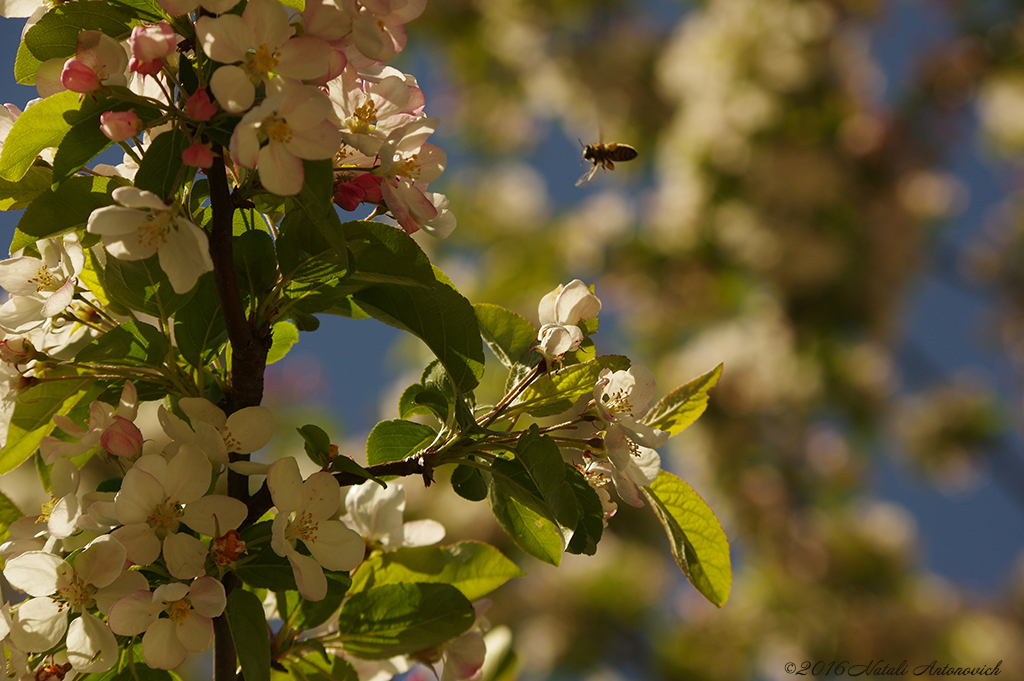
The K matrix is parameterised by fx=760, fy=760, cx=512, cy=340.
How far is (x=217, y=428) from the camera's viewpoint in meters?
0.50

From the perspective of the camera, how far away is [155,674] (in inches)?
20.3

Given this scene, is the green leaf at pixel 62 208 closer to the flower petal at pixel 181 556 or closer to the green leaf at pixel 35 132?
the green leaf at pixel 35 132

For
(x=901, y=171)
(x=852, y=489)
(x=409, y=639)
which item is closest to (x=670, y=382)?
(x=852, y=489)

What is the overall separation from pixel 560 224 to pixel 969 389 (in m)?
2.93

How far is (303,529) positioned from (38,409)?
20 centimetres

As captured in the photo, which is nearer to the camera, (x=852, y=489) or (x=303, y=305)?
(x=303, y=305)

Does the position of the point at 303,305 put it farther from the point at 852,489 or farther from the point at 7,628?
the point at 852,489

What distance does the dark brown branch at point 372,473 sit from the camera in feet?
1.78

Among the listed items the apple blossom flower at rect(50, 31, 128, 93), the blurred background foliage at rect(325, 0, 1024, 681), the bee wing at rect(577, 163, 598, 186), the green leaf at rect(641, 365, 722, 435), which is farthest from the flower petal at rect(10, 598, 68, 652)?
the blurred background foliage at rect(325, 0, 1024, 681)

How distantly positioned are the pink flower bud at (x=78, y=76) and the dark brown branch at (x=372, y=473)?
11.0 inches

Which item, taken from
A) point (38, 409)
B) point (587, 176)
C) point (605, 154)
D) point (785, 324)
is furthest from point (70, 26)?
point (785, 324)

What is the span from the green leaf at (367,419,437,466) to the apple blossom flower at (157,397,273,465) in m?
0.10

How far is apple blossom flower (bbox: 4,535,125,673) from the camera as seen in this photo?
45 cm

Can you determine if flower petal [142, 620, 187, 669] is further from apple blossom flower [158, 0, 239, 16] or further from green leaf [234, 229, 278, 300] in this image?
apple blossom flower [158, 0, 239, 16]
